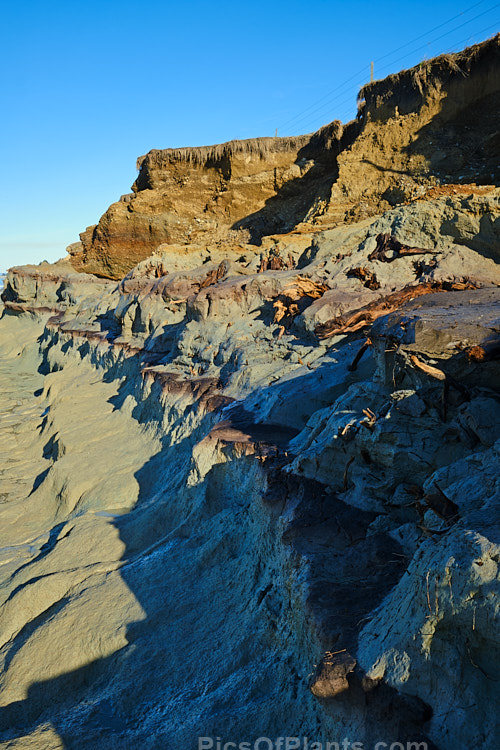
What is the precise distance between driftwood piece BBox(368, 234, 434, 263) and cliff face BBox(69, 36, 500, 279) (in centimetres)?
498

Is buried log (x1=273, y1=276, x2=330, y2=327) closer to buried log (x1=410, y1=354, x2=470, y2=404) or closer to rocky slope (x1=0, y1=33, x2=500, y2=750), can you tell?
rocky slope (x1=0, y1=33, x2=500, y2=750)

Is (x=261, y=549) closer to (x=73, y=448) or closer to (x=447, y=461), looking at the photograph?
(x=447, y=461)

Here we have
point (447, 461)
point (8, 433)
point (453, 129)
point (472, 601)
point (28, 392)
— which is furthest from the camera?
point (28, 392)

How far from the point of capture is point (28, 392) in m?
14.8

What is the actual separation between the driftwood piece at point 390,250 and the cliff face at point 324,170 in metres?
4.98

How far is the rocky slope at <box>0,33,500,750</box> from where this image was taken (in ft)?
→ 7.73

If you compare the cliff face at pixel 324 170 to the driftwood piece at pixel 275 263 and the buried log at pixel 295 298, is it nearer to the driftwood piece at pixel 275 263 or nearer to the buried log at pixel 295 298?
Result: the driftwood piece at pixel 275 263

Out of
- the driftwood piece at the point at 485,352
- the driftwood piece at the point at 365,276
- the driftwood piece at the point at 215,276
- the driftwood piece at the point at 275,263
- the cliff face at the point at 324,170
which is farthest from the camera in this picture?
the cliff face at the point at 324,170

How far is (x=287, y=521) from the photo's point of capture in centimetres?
388

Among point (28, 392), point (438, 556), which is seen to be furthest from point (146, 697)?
point (28, 392)

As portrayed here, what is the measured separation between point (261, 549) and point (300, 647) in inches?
44.4

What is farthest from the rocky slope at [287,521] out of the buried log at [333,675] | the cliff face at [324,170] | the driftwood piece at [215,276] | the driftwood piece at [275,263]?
the cliff face at [324,170]

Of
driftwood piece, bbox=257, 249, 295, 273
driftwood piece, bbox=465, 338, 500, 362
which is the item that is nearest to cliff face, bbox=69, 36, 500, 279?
driftwood piece, bbox=257, 249, 295, 273

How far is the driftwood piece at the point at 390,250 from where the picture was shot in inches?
304
